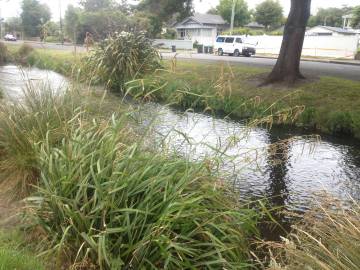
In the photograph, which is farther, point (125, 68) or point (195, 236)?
point (125, 68)

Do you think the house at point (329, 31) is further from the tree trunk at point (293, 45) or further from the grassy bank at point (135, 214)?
the grassy bank at point (135, 214)

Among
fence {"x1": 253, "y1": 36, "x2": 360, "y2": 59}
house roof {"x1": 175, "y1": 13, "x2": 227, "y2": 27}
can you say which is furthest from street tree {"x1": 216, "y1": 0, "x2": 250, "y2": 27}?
fence {"x1": 253, "y1": 36, "x2": 360, "y2": 59}

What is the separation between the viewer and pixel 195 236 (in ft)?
13.0

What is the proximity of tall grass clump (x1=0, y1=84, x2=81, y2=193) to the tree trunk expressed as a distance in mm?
11225

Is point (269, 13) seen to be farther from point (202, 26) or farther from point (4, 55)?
point (4, 55)

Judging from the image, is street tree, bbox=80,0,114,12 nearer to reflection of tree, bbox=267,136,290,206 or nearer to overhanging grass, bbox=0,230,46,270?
reflection of tree, bbox=267,136,290,206

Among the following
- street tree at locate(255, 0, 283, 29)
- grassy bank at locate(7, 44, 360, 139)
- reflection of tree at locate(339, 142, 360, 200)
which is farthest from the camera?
street tree at locate(255, 0, 283, 29)

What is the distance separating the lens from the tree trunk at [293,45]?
1584 centimetres

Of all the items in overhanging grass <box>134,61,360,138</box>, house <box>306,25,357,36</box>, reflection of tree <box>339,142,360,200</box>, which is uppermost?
house <box>306,25,357,36</box>

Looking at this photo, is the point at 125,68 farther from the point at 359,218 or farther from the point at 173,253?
the point at 359,218

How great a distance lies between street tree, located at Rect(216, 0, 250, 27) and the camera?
74.8 meters

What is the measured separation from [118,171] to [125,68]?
23.7 feet

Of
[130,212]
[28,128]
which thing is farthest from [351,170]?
[130,212]

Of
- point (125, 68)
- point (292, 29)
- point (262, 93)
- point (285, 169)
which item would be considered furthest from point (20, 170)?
point (292, 29)
